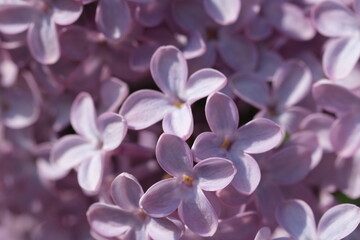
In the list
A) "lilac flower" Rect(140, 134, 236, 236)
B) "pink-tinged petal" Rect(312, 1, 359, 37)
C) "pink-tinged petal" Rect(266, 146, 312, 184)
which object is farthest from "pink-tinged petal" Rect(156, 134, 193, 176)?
"pink-tinged petal" Rect(312, 1, 359, 37)

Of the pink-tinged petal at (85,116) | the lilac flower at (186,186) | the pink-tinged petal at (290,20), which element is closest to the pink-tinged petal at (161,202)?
the lilac flower at (186,186)

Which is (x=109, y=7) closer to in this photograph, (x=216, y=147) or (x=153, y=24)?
(x=153, y=24)

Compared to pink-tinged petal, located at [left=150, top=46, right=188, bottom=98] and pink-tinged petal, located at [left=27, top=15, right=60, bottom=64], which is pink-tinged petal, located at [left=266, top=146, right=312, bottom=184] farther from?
pink-tinged petal, located at [left=27, top=15, right=60, bottom=64]

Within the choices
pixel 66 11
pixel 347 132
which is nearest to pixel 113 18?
pixel 66 11

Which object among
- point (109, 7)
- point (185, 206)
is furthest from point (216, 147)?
point (109, 7)

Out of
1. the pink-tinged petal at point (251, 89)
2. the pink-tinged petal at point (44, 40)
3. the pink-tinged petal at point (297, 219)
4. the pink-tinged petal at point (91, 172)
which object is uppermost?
the pink-tinged petal at point (44, 40)

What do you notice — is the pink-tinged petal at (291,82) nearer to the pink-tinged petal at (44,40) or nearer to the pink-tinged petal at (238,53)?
the pink-tinged petal at (238,53)

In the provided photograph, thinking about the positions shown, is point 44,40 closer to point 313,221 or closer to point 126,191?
point 126,191
